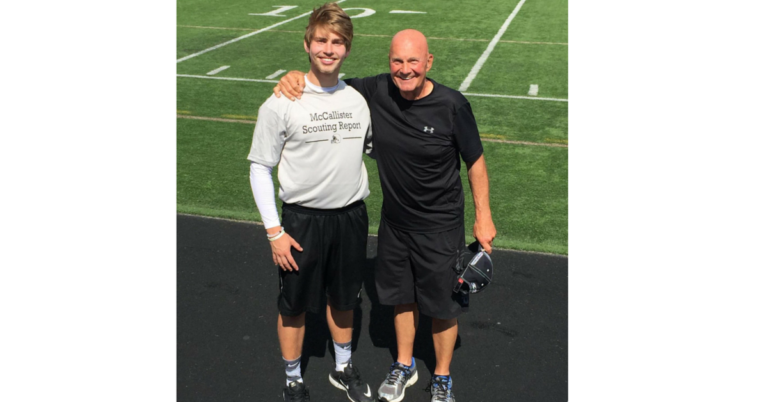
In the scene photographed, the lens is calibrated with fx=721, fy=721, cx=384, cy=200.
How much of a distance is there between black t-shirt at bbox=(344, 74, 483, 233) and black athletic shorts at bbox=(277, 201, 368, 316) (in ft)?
0.87

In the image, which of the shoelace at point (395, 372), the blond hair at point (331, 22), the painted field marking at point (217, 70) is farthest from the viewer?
the painted field marking at point (217, 70)

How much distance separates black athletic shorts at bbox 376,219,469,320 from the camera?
13.0ft

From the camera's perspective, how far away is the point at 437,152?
3.76 metres

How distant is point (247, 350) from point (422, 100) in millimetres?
2016

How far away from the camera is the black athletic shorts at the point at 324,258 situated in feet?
12.6

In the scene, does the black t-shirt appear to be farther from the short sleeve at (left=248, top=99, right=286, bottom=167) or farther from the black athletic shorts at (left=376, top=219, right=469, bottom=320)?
the short sleeve at (left=248, top=99, right=286, bottom=167)

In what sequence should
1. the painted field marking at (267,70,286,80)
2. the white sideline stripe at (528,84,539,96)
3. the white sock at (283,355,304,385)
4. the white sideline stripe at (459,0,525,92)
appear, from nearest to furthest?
the white sock at (283,355,304,385) → the white sideline stripe at (528,84,539,96) → the white sideline stripe at (459,0,525,92) → the painted field marking at (267,70,286,80)

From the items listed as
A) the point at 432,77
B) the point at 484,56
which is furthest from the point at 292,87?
the point at 484,56

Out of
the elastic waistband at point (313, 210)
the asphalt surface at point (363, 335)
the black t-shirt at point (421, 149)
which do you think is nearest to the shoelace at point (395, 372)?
the asphalt surface at point (363, 335)

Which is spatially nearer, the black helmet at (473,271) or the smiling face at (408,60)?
the smiling face at (408,60)

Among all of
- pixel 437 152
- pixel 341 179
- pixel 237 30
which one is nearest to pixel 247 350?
pixel 341 179

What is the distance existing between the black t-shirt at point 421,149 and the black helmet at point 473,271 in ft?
0.68

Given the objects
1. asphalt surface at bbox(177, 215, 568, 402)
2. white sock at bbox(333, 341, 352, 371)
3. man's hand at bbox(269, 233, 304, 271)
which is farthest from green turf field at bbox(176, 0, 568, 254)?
man's hand at bbox(269, 233, 304, 271)

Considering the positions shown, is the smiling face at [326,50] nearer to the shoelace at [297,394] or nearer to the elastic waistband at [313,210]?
the elastic waistband at [313,210]
